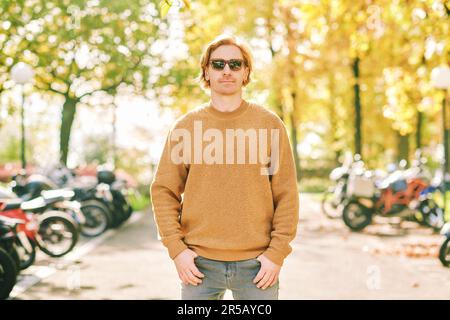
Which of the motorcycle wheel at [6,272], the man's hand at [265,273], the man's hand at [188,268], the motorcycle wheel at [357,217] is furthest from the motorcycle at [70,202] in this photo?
the man's hand at [265,273]

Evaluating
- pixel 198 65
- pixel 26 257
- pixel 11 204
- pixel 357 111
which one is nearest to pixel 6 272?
pixel 11 204

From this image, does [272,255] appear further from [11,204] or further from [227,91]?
[11,204]

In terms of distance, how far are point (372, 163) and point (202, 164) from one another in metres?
33.0

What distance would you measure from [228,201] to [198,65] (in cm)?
1872

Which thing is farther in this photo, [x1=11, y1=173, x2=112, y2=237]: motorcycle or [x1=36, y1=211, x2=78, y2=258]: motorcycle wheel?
[x1=11, y1=173, x2=112, y2=237]: motorcycle

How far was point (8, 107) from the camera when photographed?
25.4 metres

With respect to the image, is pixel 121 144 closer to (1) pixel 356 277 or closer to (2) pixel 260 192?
(1) pixel 356 277

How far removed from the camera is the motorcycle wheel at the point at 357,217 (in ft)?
45.8

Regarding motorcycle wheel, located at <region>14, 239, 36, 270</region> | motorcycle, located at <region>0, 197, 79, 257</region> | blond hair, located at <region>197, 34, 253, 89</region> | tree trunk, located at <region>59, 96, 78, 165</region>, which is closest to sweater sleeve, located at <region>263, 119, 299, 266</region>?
blond hair, located at <region>197, 34, 253, 89</region>

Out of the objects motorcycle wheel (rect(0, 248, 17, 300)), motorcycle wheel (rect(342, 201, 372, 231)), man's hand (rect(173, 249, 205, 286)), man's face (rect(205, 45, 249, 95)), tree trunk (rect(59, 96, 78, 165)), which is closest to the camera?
man's hand (rect(173, 249, 205, 286))

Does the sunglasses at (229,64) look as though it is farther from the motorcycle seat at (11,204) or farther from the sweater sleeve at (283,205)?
the motorcycle seat at (11,204)

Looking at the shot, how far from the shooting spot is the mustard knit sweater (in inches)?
123

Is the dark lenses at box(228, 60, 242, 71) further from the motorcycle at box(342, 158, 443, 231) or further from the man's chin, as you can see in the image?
the motorcycle at box(342, 158, 443, 231)

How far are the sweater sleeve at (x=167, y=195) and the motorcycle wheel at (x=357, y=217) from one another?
1114 centimetres
